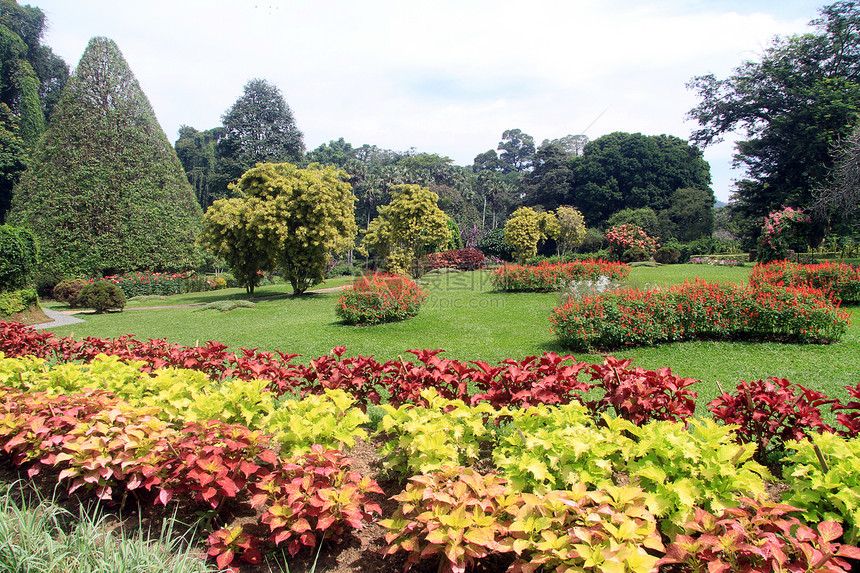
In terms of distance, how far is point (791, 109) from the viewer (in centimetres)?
2333

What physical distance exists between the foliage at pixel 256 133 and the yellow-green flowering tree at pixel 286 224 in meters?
22.0

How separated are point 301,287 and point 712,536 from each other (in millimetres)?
17476

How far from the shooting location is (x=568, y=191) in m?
42.7

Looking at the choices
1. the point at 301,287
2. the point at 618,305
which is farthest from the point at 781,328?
the point at 301,287

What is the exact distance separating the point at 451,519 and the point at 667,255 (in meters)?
27.6

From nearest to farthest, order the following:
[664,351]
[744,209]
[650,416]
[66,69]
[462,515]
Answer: [462,515], [650,416], [664,351], [744,209], [66,69]

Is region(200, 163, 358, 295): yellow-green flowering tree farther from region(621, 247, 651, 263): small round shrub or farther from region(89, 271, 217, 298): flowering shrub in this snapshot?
region(621, 247, 651, 263): small round shrub

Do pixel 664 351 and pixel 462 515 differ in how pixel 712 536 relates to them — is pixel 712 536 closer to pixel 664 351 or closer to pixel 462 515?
pixel 462 515

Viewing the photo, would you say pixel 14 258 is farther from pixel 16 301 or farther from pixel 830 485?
pixel 830 485

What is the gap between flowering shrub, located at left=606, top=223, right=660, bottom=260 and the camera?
25.3 metres

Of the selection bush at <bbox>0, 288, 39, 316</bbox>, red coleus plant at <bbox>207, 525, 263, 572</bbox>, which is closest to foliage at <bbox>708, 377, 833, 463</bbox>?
red coleus plant at <bbox>207, 525, 263, 572</bbox>

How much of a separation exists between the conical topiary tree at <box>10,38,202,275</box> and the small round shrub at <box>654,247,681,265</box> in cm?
2583

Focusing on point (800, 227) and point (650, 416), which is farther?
point (800, 227)

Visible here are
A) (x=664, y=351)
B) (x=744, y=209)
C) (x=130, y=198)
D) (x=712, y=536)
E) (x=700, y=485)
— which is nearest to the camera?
(x=712, y=536)
